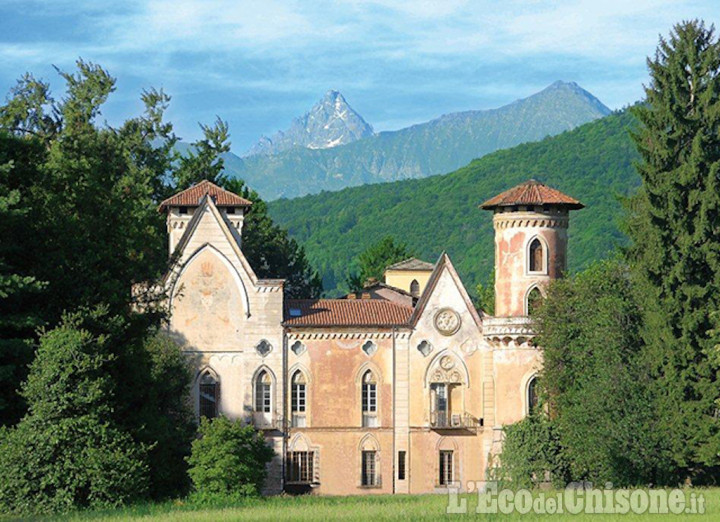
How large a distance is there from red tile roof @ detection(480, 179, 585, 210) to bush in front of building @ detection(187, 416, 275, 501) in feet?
48.7

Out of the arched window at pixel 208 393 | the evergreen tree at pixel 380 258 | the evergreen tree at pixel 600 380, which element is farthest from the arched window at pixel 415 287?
the evergreen tree at pixel 380 258

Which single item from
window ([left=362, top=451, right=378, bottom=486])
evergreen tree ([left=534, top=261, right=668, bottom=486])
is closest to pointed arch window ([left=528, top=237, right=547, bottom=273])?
evergreen tree ([left=534, top=261, right=668, bottom=486])

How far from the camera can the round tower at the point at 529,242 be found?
6600cm

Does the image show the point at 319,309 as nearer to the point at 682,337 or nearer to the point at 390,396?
the point at 390,396

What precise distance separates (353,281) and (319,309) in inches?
2011

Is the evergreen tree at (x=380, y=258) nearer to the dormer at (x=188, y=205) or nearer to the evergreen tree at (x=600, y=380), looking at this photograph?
the dormer at (x=188, y=205)

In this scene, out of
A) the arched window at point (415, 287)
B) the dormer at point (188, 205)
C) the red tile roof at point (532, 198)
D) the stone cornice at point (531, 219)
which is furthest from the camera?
the arched window at point (415, 287)

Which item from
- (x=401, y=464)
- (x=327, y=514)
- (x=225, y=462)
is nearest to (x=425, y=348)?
(x=401, y=464)

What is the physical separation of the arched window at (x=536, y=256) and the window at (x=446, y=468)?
9023 millimetres

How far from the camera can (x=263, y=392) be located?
6688 cm

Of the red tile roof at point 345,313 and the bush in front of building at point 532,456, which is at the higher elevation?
the red tile roof at point 345,313

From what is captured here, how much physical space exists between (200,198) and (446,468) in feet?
55.8

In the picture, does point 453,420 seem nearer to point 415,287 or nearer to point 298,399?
point 298,399

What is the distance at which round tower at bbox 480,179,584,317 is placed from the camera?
66.0 m
